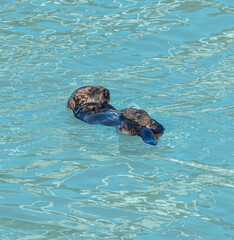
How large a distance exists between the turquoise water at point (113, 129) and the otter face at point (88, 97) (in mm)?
140

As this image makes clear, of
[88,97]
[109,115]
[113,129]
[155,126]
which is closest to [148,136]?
[155,126]

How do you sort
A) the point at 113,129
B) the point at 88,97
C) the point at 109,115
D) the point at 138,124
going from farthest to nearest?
1. the point at 88,97
2. the point at 109,115
3. the point at 113,129
4. the point at 138,124

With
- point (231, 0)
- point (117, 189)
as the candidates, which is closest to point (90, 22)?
point (231, 0)

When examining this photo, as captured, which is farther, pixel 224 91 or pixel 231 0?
pixel 231 0

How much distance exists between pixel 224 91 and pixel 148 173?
10.3 feet

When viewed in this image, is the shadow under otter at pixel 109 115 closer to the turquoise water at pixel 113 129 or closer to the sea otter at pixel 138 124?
the sea otter at pixel 138 124

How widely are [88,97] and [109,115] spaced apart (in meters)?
0.72

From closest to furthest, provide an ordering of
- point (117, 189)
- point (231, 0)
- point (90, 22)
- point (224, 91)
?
point (117, 189)
point (224, 91)
point (90, 22)
point (231, 0)

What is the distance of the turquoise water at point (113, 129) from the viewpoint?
4.44 m

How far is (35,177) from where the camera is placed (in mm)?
5121

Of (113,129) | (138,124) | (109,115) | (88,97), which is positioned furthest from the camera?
(88,97)

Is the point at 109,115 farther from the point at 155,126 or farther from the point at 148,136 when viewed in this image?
the point at 148,136

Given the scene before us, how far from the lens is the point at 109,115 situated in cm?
655

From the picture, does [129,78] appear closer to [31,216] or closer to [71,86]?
[71,86]
